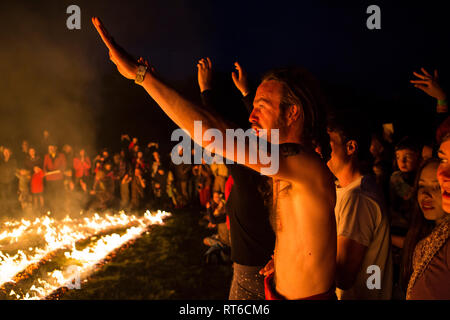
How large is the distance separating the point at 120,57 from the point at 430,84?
3649 millimetres

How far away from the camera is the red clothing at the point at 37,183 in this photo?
10.3 m

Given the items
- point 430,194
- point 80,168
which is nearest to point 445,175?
point 430,194

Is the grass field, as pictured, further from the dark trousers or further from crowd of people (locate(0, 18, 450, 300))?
crowd of people (locate(0, 18, 450, 300))

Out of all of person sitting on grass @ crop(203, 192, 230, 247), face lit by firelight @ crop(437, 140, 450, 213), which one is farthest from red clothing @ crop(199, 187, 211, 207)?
face lit by firelight @ crop(437, 140, 450, 213)

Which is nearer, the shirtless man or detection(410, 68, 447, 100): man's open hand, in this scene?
the shirtless man

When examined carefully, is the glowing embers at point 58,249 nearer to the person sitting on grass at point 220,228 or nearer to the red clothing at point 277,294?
the person sitting on grass at point 220,228

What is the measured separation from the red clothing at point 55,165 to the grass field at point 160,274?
503 cm

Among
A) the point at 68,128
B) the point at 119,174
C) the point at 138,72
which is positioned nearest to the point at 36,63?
the point at 68,128

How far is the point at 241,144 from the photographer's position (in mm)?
1378

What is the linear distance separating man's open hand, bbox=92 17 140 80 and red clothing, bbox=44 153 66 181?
10848mm

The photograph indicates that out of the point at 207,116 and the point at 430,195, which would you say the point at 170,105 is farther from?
the point at 430,195

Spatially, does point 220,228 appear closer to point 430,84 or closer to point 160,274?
point 160,274

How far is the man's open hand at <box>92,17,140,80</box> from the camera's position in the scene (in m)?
1.48

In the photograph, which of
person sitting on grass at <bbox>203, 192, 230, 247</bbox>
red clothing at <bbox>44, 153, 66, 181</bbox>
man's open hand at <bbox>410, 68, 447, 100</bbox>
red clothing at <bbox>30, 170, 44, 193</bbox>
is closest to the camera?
man's open hand at <bbox>410, 68, 447, 100</bbox>
